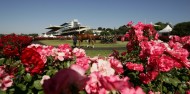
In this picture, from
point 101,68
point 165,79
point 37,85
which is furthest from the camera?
point 165,79

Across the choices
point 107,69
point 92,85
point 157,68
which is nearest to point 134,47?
point 157,68

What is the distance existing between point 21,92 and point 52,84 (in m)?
2.66

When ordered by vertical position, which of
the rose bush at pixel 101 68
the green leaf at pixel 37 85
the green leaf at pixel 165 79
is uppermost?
the rose bush at pixel 101 68

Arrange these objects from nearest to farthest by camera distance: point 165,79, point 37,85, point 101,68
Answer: point 101,68 < point 37,85 < point 165,79

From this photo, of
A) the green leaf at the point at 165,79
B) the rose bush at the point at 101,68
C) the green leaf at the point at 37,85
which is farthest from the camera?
the green leaf at the point at 165,79

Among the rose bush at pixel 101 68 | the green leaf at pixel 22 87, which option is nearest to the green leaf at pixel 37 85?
the rose bush at pixel 101 68

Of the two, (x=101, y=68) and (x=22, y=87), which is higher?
(x=101, y=68)

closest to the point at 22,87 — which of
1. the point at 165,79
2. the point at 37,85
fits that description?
the point at 37,85

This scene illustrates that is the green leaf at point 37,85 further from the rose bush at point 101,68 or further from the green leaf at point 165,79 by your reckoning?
the green leaf at point 165,79

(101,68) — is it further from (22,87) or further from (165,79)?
(165,79)

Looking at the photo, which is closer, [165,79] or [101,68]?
[101,68]

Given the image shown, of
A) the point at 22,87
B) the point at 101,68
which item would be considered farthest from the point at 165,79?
the point at 101,68

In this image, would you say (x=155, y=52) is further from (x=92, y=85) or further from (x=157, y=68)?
(x=92, y=85)

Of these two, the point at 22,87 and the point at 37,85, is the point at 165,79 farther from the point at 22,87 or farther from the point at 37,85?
the point at 22,87
